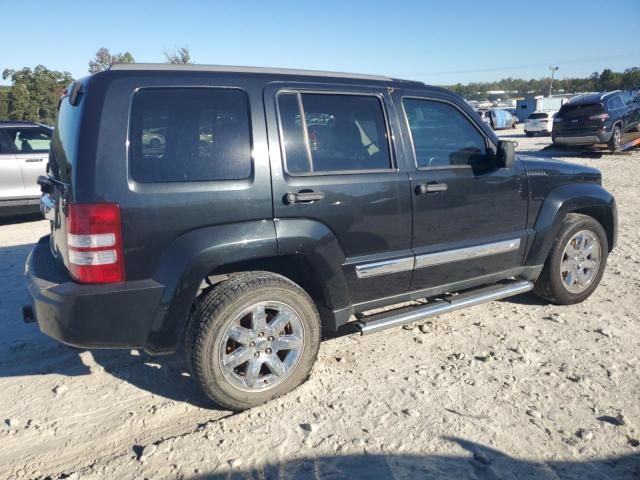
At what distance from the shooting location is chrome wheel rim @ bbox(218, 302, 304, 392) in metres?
2.85

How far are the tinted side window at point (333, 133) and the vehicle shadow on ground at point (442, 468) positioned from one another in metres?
1.64

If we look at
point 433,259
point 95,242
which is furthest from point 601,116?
point 95,242

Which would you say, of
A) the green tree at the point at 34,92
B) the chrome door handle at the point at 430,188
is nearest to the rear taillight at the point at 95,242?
the chrome door handle at the point at 430,188

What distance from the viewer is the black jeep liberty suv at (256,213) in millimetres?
2559

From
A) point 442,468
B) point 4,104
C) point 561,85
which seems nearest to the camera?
point 442,468

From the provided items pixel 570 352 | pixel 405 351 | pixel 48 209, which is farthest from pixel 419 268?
pixel 48 209

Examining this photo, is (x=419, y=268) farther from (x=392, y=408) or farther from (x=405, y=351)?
(x=392, y=408)

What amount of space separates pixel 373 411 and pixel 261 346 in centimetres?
77

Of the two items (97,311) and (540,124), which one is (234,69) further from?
(540,124)

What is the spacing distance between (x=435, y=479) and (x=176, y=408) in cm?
157

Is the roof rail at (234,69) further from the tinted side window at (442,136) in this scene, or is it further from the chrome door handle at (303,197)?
the chrome door handle at (303,197)

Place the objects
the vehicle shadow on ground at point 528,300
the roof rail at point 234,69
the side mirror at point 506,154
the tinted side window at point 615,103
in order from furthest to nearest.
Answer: the tinted side window at point 615,103 → the vehicle shadow on ground at point 528,300 → the side mirror at point 506,154 → the roof rail at point 234,69

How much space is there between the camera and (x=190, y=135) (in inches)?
107

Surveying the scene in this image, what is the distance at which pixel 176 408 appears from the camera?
2.99m
